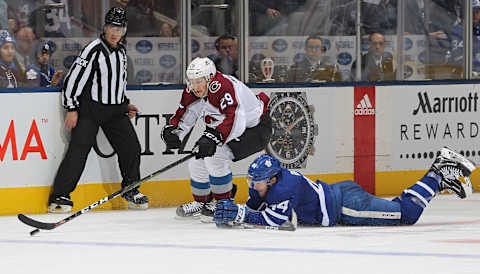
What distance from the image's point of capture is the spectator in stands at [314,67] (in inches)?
307

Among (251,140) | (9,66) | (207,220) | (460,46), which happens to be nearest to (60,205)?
(9,66)

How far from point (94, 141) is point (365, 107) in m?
2.02

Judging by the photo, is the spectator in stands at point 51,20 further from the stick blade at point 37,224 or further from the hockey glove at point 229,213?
the hockey glove at point 229,213

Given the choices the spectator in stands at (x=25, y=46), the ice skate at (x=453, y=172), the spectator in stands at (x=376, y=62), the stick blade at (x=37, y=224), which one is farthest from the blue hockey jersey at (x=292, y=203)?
the spectator in stands at (x=376, y=62)

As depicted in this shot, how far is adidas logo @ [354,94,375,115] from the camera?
25.8 feet

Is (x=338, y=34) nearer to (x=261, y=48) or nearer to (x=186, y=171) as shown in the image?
(x=261, y=48)

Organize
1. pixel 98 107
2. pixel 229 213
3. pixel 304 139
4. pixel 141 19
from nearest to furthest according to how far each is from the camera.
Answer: pixel 229 213
pixel 98 107
pixel 141 19
pixel 304 139

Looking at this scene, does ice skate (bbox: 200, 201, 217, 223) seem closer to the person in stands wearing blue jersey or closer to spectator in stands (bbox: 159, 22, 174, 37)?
spectator in stands (bbox: 159, 22, 174, 37)

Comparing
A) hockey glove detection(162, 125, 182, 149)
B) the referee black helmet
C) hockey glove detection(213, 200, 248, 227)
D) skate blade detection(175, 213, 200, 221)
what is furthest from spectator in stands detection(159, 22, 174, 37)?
hockey glove detection(213, 200, 248, 227)

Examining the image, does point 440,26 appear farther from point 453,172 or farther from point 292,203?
point 292,203

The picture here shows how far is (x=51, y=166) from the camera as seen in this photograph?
22.9 feet

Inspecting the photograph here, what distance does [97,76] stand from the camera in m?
6.95

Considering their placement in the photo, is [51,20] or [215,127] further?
[51,20]

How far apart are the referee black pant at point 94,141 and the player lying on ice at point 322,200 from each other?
1.13 meters
